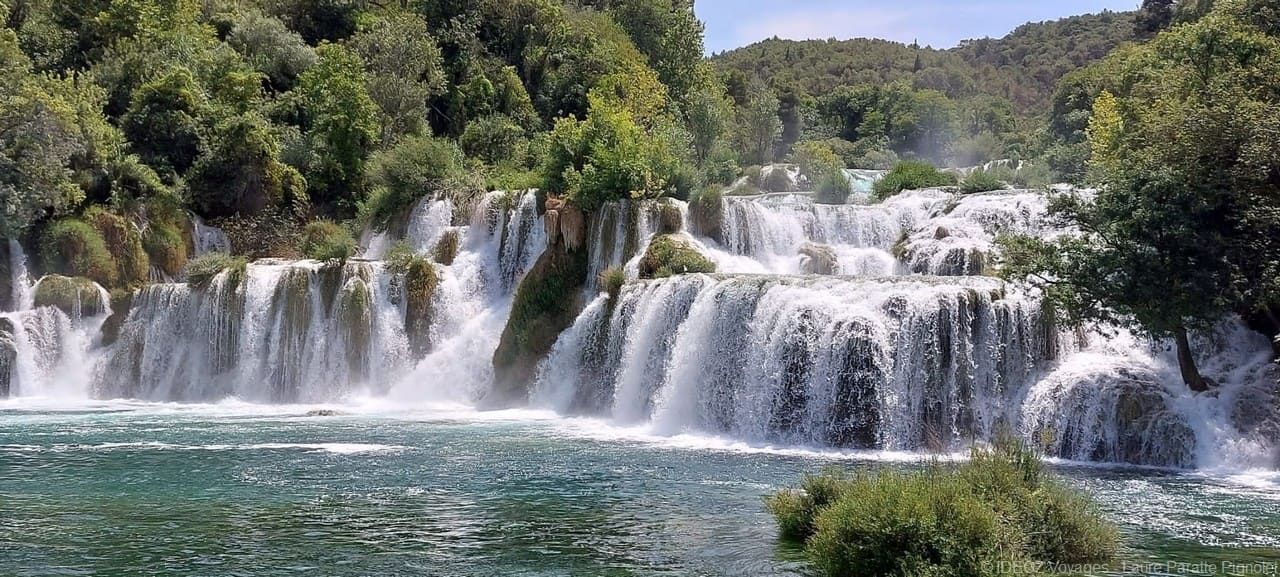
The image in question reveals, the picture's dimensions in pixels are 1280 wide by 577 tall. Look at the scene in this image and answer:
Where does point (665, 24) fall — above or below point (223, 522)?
above

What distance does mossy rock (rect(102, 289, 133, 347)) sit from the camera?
113ft

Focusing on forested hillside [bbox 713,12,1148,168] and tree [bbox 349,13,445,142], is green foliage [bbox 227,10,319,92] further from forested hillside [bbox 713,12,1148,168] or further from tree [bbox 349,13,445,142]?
forested hillside [bbox 713,12,1148,168]

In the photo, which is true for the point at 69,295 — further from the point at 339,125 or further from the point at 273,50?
the point at 273,50

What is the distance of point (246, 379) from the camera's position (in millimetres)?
33344

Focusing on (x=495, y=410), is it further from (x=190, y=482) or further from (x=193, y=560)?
(x=193, y=560)

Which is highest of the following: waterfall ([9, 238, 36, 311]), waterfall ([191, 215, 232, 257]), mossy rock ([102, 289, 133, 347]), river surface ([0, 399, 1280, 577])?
waterfall ([191, 215, 232, 257])

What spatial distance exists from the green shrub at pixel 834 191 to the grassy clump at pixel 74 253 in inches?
911

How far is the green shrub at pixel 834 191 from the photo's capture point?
3969 centimetres

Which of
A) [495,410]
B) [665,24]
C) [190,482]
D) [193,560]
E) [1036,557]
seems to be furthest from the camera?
[665,24]

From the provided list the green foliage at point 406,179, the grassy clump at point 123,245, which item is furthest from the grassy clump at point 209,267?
the green foliage at point 406,179

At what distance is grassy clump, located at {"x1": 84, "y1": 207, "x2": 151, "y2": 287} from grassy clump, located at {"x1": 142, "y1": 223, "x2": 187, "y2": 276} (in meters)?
0.57

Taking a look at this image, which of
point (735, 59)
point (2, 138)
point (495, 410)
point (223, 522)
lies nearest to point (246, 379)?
point (495, 410)

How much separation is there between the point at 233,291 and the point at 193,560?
72.1 feet

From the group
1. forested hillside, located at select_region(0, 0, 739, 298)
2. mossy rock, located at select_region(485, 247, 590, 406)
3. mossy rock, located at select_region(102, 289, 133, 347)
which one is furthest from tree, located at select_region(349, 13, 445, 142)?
mossy rock, located at select_region(485, 247, 590, 406)
